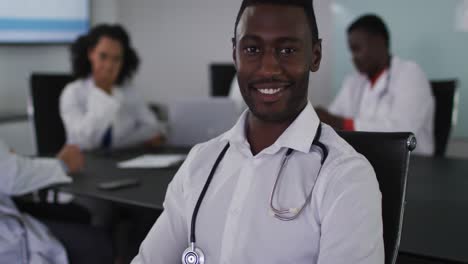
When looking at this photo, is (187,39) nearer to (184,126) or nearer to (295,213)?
(184,126)

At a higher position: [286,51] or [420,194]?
[286,51]

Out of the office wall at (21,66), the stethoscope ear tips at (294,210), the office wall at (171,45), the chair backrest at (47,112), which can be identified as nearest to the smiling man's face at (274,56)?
the stethoscope ear tips at (294,210)

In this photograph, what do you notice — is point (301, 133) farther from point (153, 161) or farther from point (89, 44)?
point (89, 44)

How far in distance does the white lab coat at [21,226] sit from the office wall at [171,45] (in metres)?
2.38

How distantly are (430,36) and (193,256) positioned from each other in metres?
2.52

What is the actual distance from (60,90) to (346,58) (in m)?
1.78

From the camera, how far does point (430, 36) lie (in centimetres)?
297

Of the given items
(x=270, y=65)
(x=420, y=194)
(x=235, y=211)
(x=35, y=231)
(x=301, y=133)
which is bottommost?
(x=35, y=231)

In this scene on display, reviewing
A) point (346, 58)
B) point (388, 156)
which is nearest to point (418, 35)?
point (346, 58)

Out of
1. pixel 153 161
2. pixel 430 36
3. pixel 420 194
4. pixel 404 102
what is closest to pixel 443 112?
pixel 404 102

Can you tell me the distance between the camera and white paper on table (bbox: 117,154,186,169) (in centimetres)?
186

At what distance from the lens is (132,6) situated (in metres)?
4.12

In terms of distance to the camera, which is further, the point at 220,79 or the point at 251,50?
the point at 220,79

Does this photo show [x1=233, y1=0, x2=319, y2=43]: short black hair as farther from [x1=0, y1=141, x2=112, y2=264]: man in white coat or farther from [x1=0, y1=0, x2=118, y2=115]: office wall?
[x1=0, y1=0, x2=118, y2=115]: office wall
